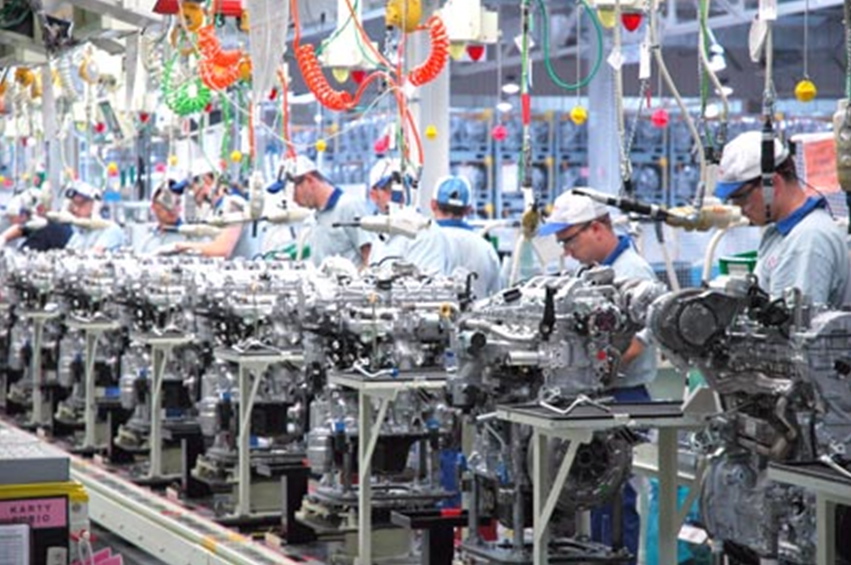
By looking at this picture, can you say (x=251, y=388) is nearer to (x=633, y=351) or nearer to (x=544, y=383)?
(x=633, y=351)

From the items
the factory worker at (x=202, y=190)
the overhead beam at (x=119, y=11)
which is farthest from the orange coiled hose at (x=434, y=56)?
the overhead beam at (x=119, y=11)

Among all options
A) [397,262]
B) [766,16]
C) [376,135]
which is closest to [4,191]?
[376,135]

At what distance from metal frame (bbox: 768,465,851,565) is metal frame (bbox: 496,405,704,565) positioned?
40.3 inches

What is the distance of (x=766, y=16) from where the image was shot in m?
5.83

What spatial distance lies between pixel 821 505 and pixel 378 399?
10.0 feet

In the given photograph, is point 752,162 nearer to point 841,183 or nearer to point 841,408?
point 841,183

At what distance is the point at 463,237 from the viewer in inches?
368

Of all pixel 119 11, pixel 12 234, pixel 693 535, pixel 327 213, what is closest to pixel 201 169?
pixel 12 234

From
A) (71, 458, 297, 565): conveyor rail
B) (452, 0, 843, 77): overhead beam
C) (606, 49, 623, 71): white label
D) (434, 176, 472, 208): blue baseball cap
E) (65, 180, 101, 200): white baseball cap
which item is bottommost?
(71, 458, 297, 565): conveyor rail

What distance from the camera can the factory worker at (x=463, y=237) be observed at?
30.6 feet

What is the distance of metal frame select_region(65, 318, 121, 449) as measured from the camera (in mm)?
10938

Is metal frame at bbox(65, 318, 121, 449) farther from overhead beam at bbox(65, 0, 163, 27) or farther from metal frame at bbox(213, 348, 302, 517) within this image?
overhead beam at bbox(65, 0, 163, 27)

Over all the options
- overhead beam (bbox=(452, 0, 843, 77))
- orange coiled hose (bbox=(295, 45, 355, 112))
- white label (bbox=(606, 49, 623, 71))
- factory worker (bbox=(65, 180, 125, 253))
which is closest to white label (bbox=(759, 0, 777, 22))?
white label (bbox=(606, 49, 623, 71))

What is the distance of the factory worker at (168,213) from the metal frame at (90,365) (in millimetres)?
1454
